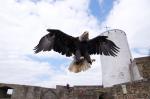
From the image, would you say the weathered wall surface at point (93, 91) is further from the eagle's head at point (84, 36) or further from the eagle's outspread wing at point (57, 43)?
the eagle's head at point (84, 36)

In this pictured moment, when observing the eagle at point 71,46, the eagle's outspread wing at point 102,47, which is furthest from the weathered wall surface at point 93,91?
the eagle at point 71,46

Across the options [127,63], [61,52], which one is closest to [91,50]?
[61,52]

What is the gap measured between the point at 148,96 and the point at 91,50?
4.75 metres

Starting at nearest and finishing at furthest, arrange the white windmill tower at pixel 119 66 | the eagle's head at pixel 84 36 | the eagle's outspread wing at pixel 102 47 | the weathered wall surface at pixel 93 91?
the eagle's head at pixel 84 36 < the eagle's outspread wing at pixel 102 47 < the weathered wall surface at pixel 93 91 < the white windmill tower at pixel 119 66

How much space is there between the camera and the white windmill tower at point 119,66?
17391 mm

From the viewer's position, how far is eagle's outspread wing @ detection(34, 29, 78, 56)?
20.2 ft

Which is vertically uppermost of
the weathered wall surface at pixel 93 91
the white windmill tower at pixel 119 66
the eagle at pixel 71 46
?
the white windmill tower at pixel 119 66

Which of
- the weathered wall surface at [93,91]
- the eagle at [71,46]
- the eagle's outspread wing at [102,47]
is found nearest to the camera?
the eagle at [71,46]

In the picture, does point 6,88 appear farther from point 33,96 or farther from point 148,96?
point 148,96

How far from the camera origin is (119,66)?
17.8 metres

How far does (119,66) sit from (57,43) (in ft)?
40.0

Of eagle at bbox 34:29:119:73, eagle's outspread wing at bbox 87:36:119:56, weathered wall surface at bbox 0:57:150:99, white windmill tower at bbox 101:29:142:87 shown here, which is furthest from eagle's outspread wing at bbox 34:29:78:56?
white windmill tower at bbox 101:29:142:87

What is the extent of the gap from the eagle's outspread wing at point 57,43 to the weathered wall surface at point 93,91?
5.26m

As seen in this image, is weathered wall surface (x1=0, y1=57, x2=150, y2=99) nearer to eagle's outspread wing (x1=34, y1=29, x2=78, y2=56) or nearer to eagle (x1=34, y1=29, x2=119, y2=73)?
eagle (x1=34, y1=29, x2=119, y2=73)
